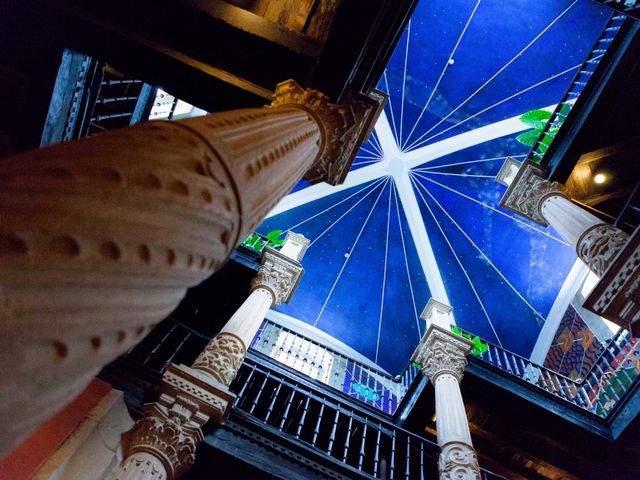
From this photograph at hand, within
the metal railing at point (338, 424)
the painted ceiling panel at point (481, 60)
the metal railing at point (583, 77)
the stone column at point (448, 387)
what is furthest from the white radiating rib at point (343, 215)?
the metal railing at point (583, 77)

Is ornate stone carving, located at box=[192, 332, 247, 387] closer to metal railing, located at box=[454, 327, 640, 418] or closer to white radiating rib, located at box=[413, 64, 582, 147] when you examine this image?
metal railing, located at box=[454, 327, 640, 418]

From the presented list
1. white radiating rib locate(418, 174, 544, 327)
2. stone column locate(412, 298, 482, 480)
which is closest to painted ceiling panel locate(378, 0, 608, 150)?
white radiating rib locate(418, 174, 544, 327)

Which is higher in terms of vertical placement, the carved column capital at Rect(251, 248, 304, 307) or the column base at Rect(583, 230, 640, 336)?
the carved column capital at Rect(251, 248, 304, 307)

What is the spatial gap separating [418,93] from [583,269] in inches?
285

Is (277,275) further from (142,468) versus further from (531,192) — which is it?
(142,468)

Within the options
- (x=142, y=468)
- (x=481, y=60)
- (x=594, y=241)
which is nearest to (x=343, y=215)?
(x=481, y=60)

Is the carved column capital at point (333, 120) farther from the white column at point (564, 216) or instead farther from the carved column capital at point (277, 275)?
the carved column capital at point (277, 275)

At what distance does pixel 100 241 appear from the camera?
4.08ft

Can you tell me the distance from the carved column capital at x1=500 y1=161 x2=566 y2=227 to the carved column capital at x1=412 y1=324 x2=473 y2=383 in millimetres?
2486

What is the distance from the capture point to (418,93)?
14711 millimetres

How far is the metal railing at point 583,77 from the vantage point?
6.95m

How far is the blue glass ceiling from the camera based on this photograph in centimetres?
1335

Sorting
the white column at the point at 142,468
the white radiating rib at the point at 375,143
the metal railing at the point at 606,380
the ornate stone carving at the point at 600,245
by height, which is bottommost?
the white column at the point at 142,468

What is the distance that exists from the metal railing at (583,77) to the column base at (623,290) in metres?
3.30
